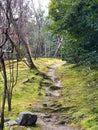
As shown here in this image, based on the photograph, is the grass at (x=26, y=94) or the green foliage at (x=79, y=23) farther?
the green foliage at (x=79, y=23)

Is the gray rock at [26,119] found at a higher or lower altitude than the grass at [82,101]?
higher

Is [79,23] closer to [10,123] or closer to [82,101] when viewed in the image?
[82,101]

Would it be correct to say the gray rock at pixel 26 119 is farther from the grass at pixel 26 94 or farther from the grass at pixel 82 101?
the grass at pixel 82 101

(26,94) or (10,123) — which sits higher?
(10,123)

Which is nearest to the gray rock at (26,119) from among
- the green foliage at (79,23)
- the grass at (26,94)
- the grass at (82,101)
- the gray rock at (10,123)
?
the gray rock at (10,123)

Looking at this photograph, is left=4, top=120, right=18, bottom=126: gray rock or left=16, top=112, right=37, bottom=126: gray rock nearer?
left=4, top=120, right=18, bottom=126: gray rock

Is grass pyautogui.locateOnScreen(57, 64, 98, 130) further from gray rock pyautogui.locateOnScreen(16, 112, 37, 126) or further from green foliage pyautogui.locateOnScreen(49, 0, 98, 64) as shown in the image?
green foliage pyautogui.locateOnScreen(49, 0, 98, 64)

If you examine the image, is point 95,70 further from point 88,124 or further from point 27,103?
point 88,124

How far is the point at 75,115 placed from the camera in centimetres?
1480

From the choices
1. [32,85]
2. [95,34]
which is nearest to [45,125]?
[95,34]

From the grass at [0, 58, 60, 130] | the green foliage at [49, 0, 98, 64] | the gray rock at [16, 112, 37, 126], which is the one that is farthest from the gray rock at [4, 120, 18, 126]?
the green foliage at [49, 0, 98, 64]

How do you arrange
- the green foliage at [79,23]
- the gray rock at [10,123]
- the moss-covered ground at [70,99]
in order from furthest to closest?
the green foliage at [79,23] → the moss-covered ground at [70,99] → the gray rock at [10,123]

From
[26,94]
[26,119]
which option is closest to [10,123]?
[26,119]

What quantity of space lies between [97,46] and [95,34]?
115 cm
